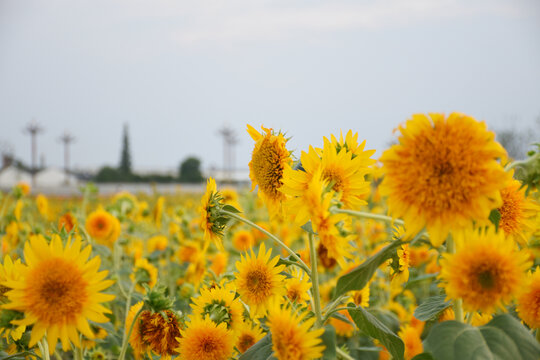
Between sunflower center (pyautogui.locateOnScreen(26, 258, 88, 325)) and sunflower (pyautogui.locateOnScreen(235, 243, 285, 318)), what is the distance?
36 cm

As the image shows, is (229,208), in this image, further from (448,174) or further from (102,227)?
(102,227)

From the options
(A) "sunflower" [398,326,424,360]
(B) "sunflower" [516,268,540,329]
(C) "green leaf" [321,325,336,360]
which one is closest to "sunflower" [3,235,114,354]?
(C) "green leaf" [321,325,336,360]

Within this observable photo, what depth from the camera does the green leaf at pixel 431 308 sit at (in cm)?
80

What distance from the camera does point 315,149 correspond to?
896 millimetres

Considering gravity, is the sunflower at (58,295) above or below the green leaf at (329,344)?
above

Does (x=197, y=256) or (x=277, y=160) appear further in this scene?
(x=197, y=256)

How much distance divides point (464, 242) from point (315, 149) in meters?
0.37

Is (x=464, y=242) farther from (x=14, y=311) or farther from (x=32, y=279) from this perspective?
(x=14, y=311)

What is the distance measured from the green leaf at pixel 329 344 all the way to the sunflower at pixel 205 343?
0.83 ft

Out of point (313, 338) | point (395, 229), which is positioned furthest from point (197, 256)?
point (313, 338)

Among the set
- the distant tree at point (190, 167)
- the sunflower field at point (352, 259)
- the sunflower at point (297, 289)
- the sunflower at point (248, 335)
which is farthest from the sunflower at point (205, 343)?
the distant tree at point (190, 167)

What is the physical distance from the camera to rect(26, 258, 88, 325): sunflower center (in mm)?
691

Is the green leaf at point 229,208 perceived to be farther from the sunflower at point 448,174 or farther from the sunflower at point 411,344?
the sunflower at point 411,344

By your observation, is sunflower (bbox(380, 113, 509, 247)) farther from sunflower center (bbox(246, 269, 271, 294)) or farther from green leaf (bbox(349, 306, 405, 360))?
sunflower center (bbox(246, 269, 271, 294))
